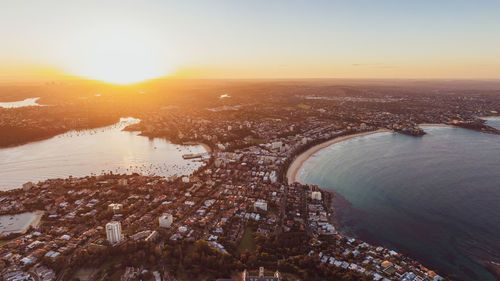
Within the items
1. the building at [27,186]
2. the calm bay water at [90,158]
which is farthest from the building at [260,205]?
the building at [27,186]

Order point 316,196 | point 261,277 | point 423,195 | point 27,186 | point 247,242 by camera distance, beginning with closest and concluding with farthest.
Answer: point 261,277
point 247,242
point 316,196
point 27,186
point 423,195

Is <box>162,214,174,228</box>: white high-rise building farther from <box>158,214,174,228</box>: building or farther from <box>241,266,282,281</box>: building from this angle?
<box>241,266,282,281</box>: building

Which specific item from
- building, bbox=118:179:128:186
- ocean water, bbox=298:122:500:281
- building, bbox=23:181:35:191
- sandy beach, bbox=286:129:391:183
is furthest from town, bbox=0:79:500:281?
ocean water, bbox=298:122:500:281

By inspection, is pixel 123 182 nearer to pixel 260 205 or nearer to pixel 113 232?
pixel 113 232

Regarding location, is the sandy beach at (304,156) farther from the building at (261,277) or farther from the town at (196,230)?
the building at (261,277)

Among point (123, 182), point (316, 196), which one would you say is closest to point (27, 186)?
point (123, 182)

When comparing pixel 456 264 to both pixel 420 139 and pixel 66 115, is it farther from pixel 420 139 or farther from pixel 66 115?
pixel 66 115
